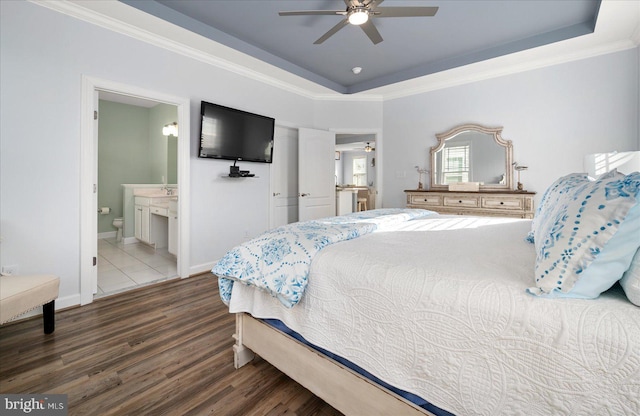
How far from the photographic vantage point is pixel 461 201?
13.0 feet

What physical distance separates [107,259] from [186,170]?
6.27ft

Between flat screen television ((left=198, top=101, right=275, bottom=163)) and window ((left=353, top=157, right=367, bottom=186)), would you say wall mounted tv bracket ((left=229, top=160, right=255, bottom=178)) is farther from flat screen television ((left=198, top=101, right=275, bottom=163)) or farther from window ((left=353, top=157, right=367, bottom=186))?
window ((left=353, top=157, right=367, bottom=186))

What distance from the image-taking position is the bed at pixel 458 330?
0.69 m

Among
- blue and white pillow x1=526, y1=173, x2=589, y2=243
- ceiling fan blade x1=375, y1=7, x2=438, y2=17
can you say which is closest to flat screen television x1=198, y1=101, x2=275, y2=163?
ceiling fan blade x1=375, y1=7, x2=438, y2=17

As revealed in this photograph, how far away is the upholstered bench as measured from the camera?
5.60 feet

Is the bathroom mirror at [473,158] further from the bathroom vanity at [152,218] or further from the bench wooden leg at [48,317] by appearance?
the bench wooden leg at [48,317]

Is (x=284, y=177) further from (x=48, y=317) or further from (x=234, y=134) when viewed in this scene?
(x=48, y=317)

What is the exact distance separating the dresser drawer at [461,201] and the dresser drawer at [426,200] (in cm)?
10

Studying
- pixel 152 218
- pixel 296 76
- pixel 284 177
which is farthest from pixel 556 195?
pixel 152 218

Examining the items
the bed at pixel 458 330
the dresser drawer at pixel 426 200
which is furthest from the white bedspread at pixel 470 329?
the dresser drawer at pixel 426 200

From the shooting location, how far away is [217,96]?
3.54 meters

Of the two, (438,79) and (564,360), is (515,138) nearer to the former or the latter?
(438,79)

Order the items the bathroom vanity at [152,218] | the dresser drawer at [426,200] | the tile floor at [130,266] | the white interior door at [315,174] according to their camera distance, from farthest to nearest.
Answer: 1. the white interior door at [315,174]
2. the bathroom vanity at [152,218]
3. the dresser drawer at [426,200]
4. the tile floor at [130,266]

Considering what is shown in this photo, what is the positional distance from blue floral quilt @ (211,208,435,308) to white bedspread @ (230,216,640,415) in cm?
7
